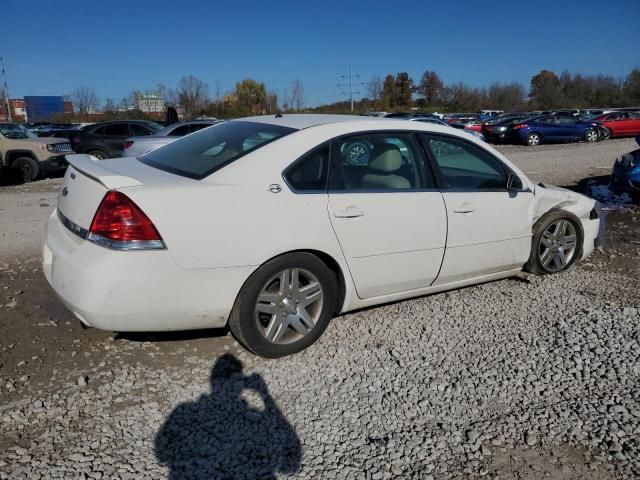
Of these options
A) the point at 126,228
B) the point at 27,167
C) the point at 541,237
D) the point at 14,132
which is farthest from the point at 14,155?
the point at 541,237

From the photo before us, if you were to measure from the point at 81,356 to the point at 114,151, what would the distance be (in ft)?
41.5

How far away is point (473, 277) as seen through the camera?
4.26 metres

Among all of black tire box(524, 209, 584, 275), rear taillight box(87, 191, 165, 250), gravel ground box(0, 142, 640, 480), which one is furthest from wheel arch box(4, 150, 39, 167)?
black tire box(524, 209, 584, 275)

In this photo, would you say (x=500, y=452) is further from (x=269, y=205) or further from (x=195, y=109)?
(x=195, y=109)

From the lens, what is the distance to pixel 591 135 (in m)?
24.8

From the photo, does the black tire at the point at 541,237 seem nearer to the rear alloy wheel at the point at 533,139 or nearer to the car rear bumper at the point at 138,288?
the car rear bumper at the point at 138,288

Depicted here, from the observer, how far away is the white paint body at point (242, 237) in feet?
9.46

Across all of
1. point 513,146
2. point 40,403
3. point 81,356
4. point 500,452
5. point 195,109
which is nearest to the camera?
point 500,452

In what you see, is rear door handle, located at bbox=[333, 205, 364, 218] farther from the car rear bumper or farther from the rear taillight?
the rear taillight

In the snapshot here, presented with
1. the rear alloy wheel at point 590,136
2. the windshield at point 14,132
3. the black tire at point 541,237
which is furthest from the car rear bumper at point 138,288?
the rear alloy wheel at point 590,136

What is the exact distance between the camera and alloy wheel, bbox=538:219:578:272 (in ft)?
15.7

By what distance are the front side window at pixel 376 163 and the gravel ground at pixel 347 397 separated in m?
1.10

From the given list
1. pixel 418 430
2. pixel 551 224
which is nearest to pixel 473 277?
pixel 551 224

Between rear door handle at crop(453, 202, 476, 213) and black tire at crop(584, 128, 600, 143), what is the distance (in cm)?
2421
